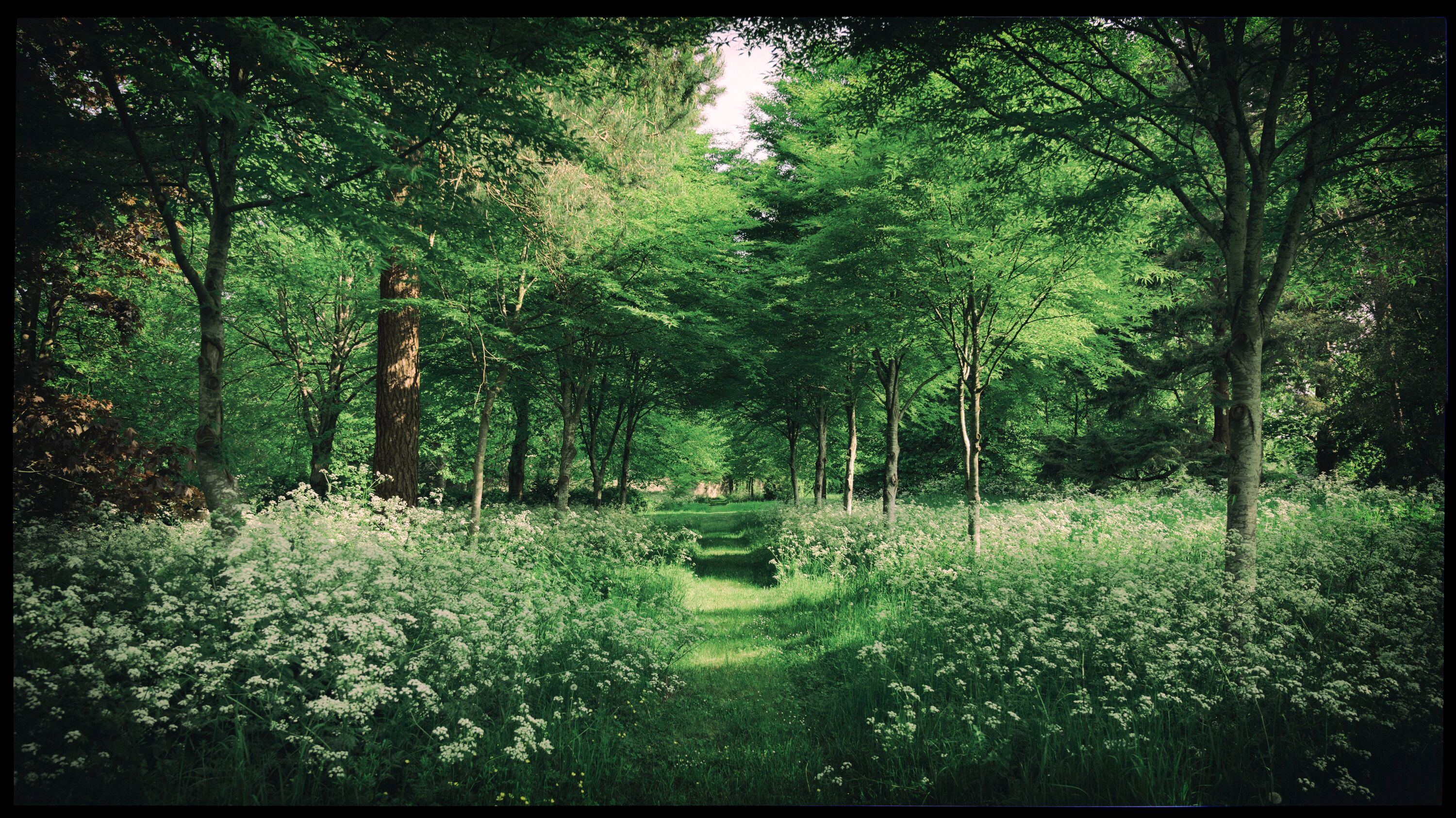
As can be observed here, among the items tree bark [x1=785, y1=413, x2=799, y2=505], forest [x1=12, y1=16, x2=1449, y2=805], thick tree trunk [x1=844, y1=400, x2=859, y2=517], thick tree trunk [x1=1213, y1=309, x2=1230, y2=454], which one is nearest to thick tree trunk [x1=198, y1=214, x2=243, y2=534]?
forest [x1=12, y1=16, x2=1449, y2=805]

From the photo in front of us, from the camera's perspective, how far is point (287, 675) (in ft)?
11.4

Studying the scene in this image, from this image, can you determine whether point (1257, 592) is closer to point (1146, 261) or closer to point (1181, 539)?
point (1181, 539)

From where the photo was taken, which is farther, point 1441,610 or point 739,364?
point 739,364

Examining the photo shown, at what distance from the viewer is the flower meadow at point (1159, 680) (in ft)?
11.9

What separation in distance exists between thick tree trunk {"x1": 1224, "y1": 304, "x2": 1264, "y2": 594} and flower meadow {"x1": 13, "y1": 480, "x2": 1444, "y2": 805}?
0.32 meters

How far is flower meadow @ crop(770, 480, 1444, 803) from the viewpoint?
11.9 ft

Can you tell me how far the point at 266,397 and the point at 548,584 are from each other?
43.4 ft

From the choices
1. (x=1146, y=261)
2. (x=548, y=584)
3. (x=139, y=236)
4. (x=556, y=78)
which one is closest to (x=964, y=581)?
(x=548, y=584)

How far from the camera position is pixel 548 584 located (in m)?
7.26

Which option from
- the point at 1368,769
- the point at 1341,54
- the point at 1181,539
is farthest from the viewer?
the point at 1181,539

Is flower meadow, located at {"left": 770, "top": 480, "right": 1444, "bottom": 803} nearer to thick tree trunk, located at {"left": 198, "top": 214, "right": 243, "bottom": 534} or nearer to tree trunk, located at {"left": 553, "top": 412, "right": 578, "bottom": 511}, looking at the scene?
thick tree trunk, located at {"left": 198, "top": 214, "right": 243, "bottom": 534}

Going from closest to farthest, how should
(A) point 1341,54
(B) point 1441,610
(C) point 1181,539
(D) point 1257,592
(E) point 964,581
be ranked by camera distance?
(B) point 1441,610 < (A) point 1341,54 < (D) point 1257,592 < (E) point 964,581 < (C) point 1181,539

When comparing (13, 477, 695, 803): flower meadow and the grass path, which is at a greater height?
(13, 477, 695, 803): flower meadow

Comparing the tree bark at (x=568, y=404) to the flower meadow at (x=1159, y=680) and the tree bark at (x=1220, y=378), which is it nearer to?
the flower meadow at (x=1159, y=680)
